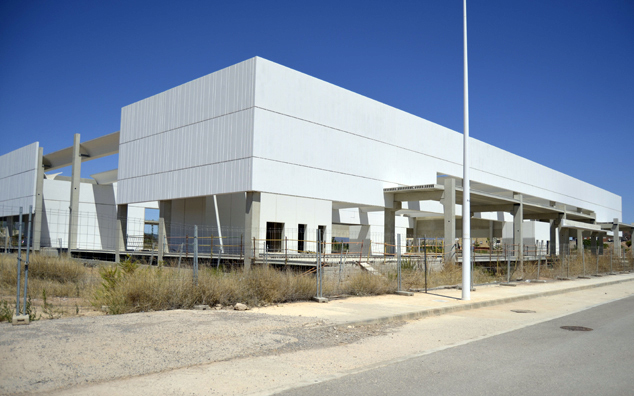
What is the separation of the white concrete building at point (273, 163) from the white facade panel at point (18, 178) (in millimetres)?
204

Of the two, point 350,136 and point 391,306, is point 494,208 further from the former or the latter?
point 391,306

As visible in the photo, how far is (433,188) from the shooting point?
34.2 m

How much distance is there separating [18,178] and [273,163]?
31.0m

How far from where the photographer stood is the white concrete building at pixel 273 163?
31172 millimetres

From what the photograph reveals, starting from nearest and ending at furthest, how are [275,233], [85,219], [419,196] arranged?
[275,233]
[419,196]
[85,219]

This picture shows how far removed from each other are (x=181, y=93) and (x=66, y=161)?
56.3 feet

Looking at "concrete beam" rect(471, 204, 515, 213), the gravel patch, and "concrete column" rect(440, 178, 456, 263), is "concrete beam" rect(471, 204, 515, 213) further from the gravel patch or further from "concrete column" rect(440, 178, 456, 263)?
the gravel patch

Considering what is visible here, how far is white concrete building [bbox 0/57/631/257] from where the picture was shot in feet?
102

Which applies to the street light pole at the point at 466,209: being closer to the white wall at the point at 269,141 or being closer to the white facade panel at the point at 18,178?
the white wall at the point at 269,141

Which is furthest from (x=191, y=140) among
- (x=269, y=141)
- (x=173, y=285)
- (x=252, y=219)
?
(x=173, y=285)

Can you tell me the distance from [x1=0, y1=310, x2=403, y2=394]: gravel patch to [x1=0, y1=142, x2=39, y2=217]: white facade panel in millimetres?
40726

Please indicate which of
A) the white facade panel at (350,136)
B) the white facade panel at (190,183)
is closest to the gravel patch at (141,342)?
the white facade panel at (190,183)

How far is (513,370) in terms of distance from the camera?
23.5ft

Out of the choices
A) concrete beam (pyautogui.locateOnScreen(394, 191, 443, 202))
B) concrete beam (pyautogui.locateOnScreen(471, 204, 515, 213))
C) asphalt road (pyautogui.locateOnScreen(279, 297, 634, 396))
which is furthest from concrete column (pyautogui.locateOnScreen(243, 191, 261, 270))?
asphalt road (pyautogui.locateOnScreen(279, 297, 634, 396))
